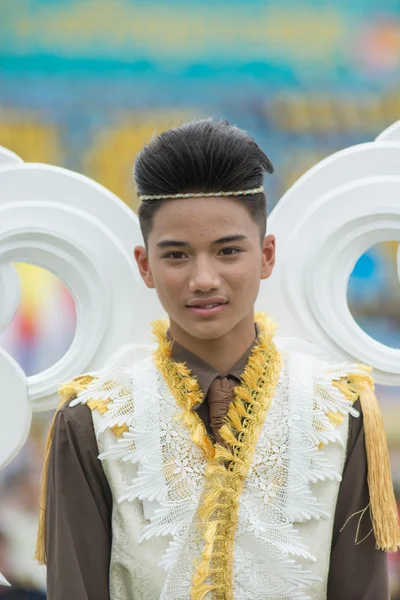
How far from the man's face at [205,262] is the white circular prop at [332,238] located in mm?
413

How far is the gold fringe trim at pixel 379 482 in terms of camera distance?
1.54 meters

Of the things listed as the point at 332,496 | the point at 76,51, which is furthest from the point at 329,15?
the point at 332,496

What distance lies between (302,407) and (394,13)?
132 cm

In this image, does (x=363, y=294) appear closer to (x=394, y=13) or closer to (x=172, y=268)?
(x=394, y=13)

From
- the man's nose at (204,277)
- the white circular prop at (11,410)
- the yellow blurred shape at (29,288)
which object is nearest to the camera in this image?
the man's nose at (204,277)

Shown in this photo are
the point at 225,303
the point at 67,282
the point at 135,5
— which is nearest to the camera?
the point at 225,303

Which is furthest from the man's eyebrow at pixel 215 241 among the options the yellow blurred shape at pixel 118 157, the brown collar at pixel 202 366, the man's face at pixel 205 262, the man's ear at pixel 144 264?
the yellow blurred shape at pixel 118 157

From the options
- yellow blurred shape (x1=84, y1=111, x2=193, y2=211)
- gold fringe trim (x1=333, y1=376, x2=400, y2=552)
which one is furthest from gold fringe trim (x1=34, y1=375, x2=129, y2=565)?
yellow blurred shape (x1=84, y1=111, x2=193, y2=211)

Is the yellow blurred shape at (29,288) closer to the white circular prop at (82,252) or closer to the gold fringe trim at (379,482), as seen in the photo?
the white circular prop at (82,252)

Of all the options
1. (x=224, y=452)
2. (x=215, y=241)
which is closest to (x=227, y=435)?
(x=224, y=452)

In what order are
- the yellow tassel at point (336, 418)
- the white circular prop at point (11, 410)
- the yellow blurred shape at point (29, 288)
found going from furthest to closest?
the yellow blurred shape at point (29, 288), the white circular prop at point (11, 410), the yellow tassel at point (336, 418)

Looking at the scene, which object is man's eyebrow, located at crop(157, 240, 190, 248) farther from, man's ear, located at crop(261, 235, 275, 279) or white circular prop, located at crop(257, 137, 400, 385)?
white circular prop, located at crop(257, 137, 400, 385)

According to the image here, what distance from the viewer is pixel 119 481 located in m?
1.58

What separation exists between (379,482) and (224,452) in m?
0.29
